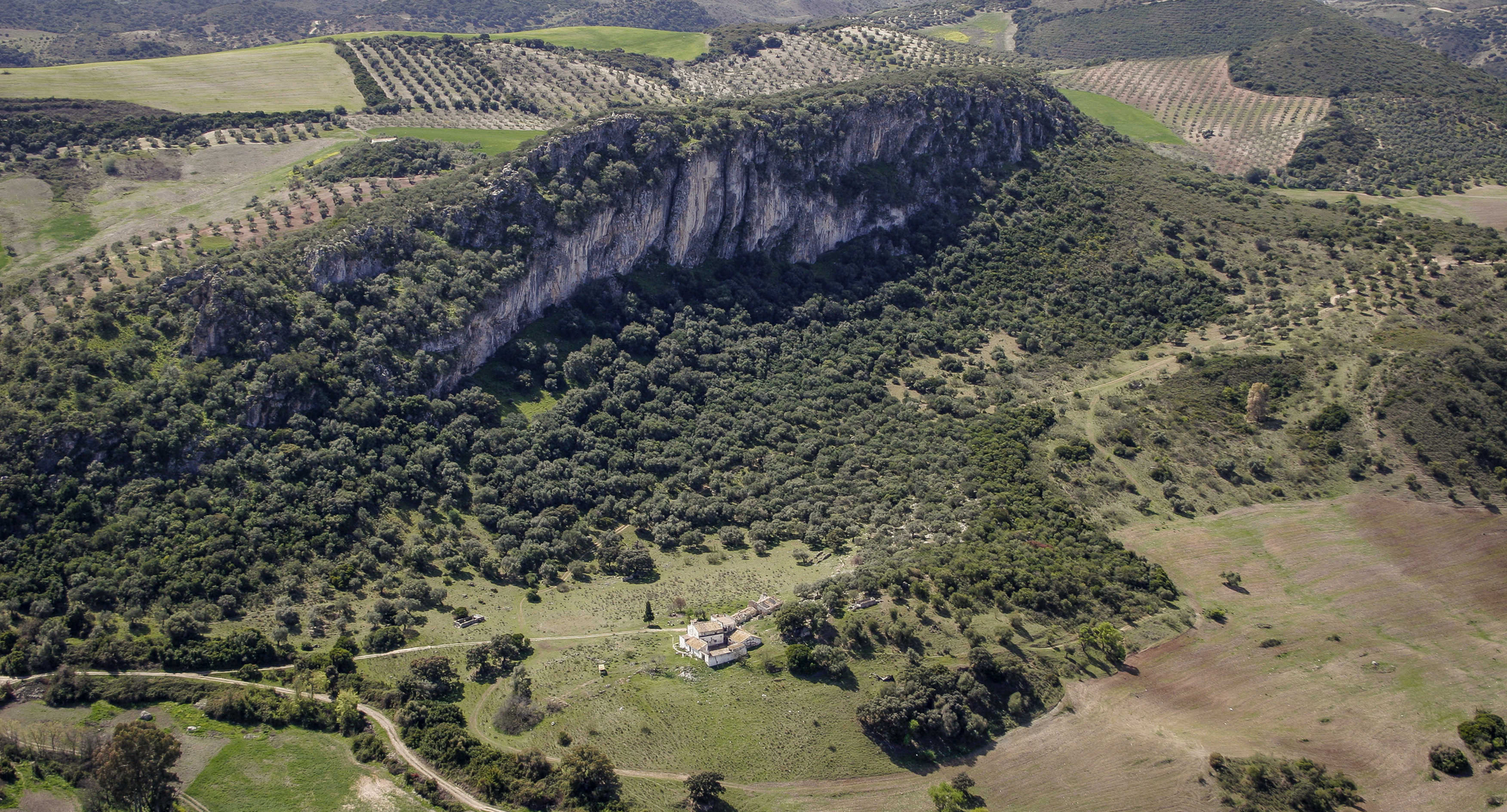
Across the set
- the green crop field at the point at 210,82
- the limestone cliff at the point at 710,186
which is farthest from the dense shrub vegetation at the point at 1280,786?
the green crop field at the point at 210,82

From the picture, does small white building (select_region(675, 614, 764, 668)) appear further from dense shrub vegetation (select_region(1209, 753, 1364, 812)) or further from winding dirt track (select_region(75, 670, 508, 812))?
dense shrub vegetation (select_region(1209, 753, 1364, 812))

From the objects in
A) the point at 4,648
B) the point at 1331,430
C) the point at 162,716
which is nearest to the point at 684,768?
the point at 162,716

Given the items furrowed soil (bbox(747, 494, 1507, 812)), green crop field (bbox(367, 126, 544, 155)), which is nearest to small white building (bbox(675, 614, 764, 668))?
furrowed soil (bbox(747, 494, 1507, 812))

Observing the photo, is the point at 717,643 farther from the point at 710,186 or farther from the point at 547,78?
the point at 547,78

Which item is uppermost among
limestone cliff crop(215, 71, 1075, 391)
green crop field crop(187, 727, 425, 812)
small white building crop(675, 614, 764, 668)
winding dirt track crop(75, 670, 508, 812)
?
limestone cliff crop(215, 71, 1075, 391)

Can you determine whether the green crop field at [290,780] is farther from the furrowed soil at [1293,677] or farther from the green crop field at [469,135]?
the green crop field at [469,135]

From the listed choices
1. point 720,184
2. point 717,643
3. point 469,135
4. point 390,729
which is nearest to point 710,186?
point 720,184

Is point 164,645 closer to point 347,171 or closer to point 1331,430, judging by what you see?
point 347,171
